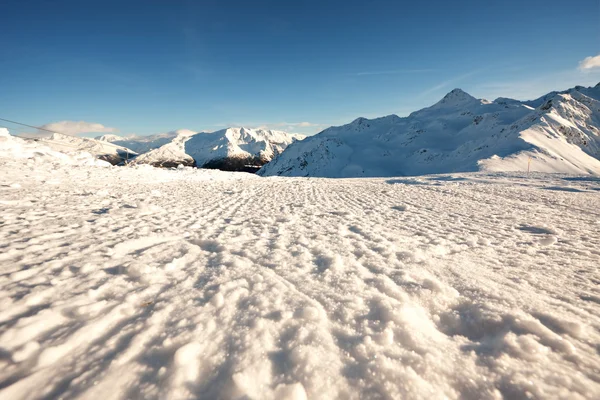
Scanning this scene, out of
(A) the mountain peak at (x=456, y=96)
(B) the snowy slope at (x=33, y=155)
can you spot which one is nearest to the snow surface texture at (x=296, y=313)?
(B) the snowy slope at (x=33, y=155)

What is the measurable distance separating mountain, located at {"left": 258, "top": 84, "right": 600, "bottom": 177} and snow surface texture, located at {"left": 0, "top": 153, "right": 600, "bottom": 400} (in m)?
41.2

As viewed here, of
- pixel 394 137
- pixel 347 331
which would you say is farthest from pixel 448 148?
pixel 347 331

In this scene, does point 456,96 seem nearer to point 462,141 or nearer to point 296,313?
point 462,141

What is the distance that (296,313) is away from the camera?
7.72ft

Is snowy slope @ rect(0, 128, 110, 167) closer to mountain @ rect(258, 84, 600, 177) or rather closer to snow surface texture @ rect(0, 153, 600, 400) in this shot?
snow surface texture @ rect(0, 153, 600, 400)

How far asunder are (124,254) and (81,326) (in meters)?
1.80

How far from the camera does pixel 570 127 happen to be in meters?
68.4

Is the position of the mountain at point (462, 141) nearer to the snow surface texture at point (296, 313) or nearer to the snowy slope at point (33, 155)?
the snow surface texture at point (296, 313)

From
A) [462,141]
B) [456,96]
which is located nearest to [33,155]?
[462,141]

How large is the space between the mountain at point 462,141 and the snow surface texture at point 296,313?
135 feet

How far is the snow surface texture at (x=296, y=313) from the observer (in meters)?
1.65

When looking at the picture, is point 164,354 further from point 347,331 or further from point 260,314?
point 347,331

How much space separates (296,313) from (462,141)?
357 feet

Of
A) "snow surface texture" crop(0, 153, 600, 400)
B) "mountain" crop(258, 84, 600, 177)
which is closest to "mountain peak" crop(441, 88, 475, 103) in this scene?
"mountain" crop(258, 84, 600, 177)
